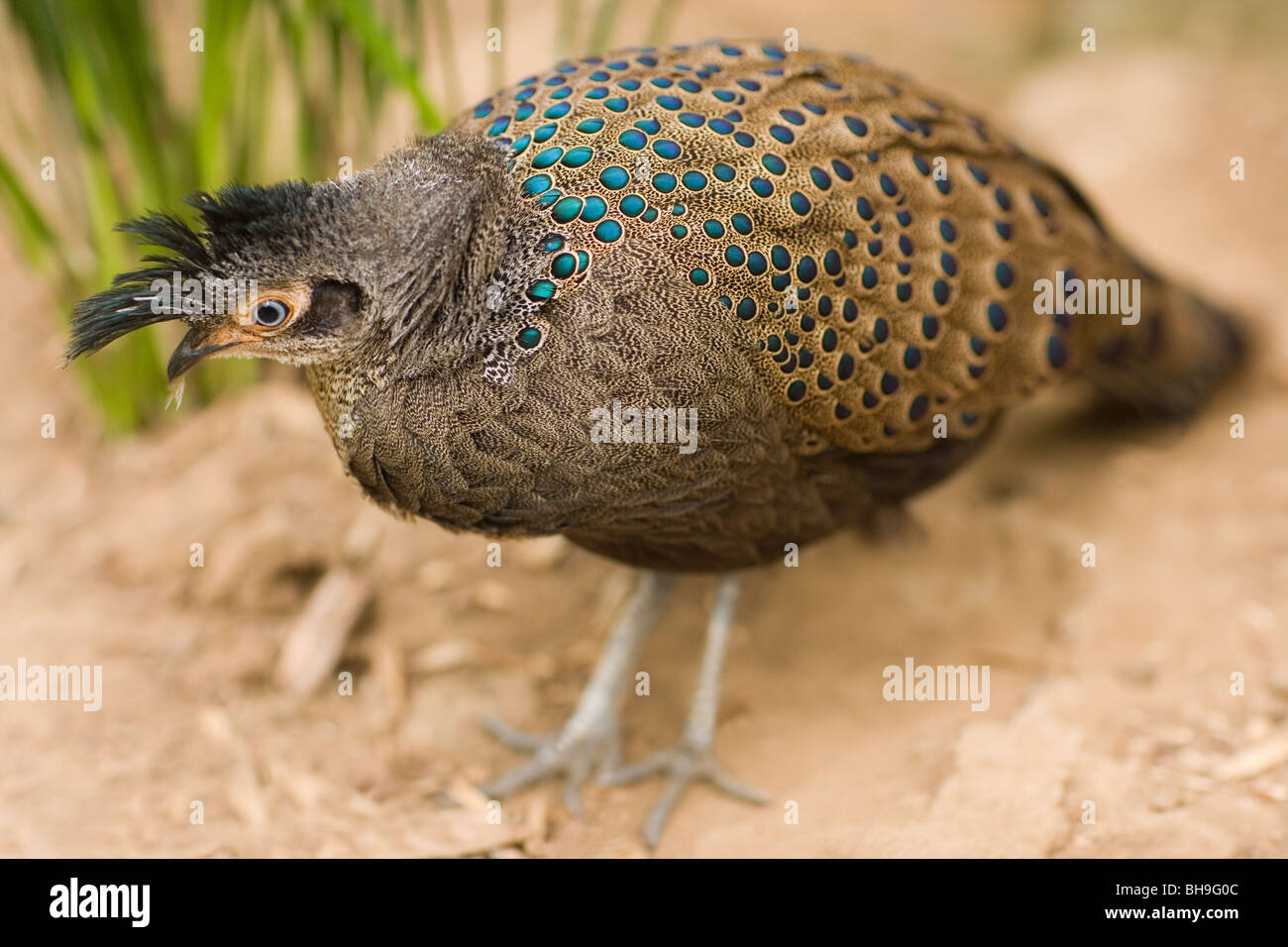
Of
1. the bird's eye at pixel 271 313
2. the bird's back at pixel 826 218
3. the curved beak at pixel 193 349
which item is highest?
the bird's back at pixel 826 218

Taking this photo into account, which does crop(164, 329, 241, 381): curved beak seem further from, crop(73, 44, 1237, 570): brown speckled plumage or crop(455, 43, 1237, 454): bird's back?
crop(455, 43, 1237, 454): bird's back

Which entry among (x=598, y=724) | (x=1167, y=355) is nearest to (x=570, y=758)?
(x=598, y=724)

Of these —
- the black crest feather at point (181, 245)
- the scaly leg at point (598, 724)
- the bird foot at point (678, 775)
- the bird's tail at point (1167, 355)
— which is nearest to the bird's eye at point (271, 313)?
the black crest feather at point (181, 245)

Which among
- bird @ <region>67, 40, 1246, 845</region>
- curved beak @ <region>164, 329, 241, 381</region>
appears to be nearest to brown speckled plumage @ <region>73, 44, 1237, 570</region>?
bird @ <region>67, 40, 1246, 845</region>

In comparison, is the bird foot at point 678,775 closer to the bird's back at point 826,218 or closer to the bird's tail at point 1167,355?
the bird's back at point 826,218

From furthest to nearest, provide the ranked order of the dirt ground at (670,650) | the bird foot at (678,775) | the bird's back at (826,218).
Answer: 1. the bird foot at (678,775)
2. the dirt ground at (670,650)
3. the bird's back at (826,218)

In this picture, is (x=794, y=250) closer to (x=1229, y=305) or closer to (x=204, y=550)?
(x=204, y=550)

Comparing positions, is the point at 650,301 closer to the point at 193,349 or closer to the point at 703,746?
the point at 193,349
